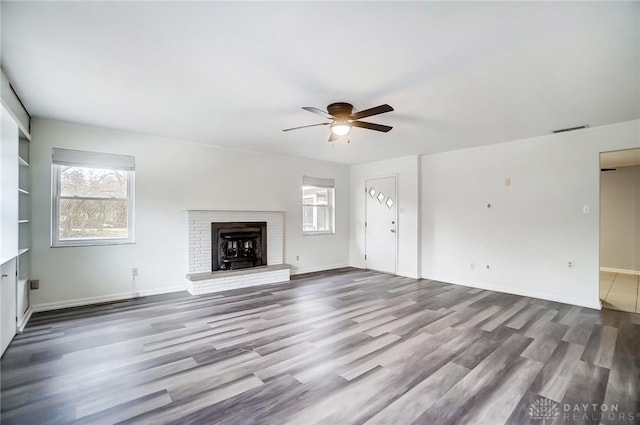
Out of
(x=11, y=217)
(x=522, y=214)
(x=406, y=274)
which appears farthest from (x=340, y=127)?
(x=406, y=274)

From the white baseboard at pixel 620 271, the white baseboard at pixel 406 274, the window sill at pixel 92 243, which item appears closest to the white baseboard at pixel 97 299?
the window sill at pixel 92 243

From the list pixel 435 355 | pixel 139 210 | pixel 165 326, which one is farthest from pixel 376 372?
pixel 139 210

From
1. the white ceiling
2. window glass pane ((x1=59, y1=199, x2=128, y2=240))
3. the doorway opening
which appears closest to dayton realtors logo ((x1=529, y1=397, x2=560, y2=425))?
the white ceiling

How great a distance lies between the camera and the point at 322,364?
2537 millimetres

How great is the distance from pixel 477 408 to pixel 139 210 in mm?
4768

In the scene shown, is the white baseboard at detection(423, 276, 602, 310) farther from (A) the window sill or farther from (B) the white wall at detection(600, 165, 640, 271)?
(A) the window sill

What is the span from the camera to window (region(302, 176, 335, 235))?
668 cm

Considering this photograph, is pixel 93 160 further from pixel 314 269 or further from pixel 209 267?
pixel 314 269

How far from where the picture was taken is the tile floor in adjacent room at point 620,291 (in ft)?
13.8

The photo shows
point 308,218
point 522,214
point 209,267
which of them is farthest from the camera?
point 308,218

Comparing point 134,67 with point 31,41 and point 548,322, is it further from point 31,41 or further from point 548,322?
point 548,322

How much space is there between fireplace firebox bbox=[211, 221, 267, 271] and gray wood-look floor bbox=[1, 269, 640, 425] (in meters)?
1.15

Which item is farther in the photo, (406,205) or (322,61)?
(406,205)

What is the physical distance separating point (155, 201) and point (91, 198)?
2.62 ft
